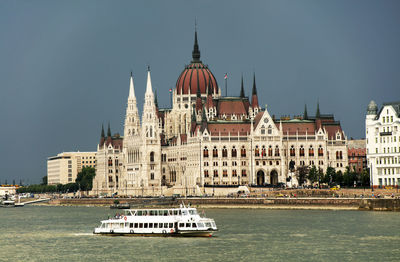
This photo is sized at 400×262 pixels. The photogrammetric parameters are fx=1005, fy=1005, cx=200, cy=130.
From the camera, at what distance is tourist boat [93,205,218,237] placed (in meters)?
115

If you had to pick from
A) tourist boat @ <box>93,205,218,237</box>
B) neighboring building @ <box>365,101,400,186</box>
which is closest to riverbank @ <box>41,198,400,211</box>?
neighboring building @ <box>365,101,400,186</box>

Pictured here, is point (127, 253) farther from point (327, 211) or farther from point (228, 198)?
point (228, 198)

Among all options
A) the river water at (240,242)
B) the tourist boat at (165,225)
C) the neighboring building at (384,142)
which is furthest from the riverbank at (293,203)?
the tourist boat at (165,225)

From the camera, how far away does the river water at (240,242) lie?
98.9 metres

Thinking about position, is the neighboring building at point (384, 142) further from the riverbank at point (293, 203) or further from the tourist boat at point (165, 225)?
the tourist boat at point (165, 225)

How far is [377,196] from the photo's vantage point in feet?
529

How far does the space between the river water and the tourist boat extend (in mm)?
1703

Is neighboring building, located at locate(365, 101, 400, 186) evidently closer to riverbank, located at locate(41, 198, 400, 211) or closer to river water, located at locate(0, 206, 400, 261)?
riverbank, located at locate(41, 198, 400, 211)

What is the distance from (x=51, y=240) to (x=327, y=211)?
56.7 meters

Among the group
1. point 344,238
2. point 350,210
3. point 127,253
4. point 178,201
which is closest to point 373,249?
point 344,238

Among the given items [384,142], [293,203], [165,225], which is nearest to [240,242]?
[165,225]

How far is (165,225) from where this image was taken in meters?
117

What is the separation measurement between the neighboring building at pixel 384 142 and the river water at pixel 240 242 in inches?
1472

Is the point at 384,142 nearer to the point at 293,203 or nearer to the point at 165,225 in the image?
the point at 293,203
